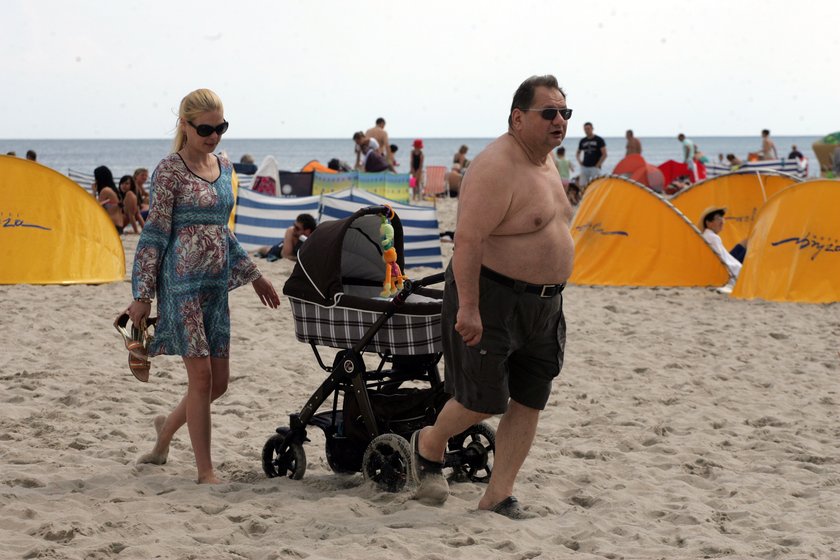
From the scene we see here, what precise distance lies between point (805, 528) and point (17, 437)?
371 centimetres

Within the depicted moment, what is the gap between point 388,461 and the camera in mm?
4262

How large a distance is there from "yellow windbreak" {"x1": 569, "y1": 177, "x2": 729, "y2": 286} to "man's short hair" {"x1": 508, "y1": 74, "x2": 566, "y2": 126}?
24.1 ft

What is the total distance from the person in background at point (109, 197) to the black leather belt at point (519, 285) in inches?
421

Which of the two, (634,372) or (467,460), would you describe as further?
(634,372)

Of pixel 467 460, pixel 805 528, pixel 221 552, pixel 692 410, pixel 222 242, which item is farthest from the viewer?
pixel 692 410

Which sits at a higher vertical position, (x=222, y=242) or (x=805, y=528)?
(x=222, y=242)

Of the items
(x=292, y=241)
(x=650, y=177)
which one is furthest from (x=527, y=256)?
(x=650, y=177)

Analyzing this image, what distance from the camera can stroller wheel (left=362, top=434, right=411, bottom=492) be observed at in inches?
165

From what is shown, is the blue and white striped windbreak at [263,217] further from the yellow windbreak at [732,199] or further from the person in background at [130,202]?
the yellow windbreak at [732,199]

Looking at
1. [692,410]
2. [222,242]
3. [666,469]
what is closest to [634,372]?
[692,410]

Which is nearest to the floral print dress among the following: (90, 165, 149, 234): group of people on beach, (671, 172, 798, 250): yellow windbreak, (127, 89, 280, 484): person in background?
(127, 89, 280, 484): person in background

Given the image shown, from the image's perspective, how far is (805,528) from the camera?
3965 mm

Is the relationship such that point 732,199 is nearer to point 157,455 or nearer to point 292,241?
point 292,241

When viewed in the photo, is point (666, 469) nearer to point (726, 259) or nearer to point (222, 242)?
point (222, 242)
